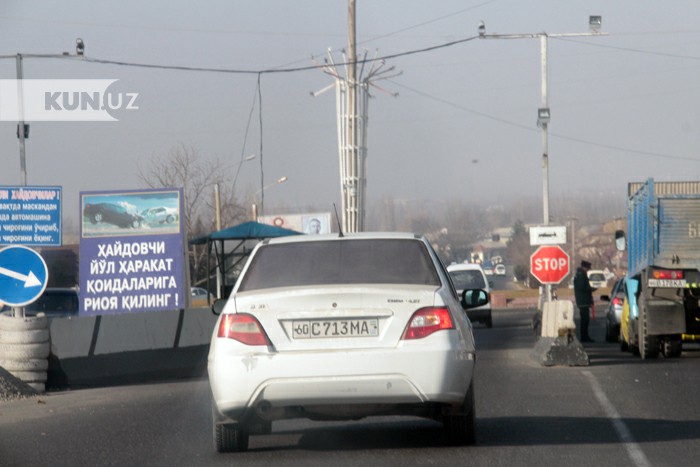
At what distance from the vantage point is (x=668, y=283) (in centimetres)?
1941

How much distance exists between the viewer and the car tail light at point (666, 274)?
19359mm

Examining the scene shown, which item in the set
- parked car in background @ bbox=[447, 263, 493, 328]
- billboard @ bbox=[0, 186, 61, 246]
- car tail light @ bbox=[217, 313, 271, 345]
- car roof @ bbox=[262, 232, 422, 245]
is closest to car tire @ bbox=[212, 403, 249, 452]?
car tail light @ bbox=[217, 313, 271, 345]

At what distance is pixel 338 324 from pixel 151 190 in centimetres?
1374

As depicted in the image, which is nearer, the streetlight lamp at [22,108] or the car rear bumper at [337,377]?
the car rear bumper at [337,377]

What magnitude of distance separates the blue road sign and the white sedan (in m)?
7.90

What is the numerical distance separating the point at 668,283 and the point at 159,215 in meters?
8.61

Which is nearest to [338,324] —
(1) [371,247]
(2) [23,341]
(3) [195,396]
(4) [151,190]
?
(1) [371,247]

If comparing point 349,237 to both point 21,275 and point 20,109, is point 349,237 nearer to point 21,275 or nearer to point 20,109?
point 21,275

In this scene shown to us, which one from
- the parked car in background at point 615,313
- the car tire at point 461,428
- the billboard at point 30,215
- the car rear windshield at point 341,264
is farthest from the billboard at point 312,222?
the car tire at point 461,428

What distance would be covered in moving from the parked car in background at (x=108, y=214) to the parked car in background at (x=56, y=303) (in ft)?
11.1

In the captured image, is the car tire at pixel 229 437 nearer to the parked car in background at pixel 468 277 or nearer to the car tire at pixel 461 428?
the car tire at pixel 461 428

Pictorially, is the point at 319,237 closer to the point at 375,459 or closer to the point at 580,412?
the point at 375,459

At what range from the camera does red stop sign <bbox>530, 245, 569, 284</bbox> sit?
29.0 meters

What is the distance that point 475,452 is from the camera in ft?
27.9
